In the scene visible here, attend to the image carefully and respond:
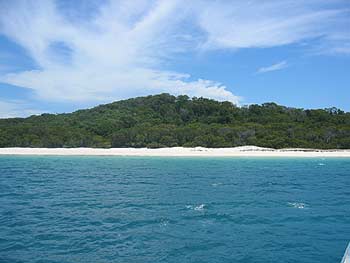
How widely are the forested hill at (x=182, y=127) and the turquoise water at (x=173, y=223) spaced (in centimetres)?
6493

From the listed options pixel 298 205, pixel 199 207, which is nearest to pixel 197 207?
pixel 199 207

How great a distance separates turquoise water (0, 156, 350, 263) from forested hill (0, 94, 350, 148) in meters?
64.9

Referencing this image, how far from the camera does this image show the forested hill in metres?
94.0

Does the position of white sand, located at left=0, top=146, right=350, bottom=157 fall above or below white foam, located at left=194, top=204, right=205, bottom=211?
above

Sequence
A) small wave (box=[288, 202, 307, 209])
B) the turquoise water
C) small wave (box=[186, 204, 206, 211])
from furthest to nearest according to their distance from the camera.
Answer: small wave (box=[288, 202, 307, 209]) < small wave (box=[186, 204, 206, 211]) < the turquoise water

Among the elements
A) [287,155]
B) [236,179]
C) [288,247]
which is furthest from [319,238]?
[287,155]

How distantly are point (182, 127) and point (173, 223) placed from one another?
87.7 metres

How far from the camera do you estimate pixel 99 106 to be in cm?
14112

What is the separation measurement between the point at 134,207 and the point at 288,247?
927 centimetres

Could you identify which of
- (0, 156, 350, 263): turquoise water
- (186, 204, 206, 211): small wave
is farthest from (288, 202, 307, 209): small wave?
(186, 204, 206, 211): small wave

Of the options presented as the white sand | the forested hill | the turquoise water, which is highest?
the forested hill

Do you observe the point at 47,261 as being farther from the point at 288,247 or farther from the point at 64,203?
the point at 64,203

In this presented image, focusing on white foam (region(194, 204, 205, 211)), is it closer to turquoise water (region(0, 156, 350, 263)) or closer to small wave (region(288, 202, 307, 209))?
turquoise water (region(0, 156, 350, 263))

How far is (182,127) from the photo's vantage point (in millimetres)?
104750
